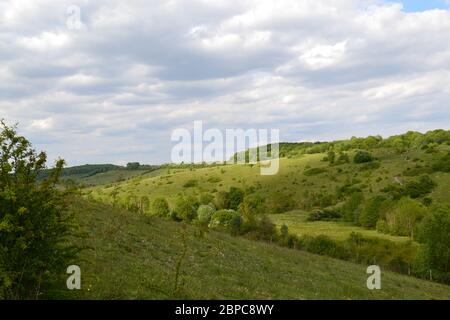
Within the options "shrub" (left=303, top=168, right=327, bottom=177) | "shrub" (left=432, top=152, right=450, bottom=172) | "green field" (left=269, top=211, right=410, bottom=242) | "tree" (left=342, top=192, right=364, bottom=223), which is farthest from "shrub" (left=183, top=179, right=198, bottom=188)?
"shrub" (left=432, top=152, right=450, bottom=172)

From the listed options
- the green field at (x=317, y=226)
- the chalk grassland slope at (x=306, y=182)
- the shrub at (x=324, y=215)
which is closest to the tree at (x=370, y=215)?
the green field at (x=317, y=226)

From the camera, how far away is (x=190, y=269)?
66.0ft

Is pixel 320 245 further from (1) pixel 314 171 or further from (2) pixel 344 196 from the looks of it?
(1) pixel 314 171

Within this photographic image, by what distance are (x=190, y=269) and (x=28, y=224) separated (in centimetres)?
874

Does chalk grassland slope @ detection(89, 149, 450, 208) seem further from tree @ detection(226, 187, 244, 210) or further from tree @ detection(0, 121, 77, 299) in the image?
tree @ detection(0, 121, 77, 299)

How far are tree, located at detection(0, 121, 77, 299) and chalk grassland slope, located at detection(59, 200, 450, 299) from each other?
3.41 ft

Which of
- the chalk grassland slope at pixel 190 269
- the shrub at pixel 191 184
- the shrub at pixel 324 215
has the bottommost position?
the shrub at pixel 324 215

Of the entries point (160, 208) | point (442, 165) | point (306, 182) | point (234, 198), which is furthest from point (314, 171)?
point (160, 208)

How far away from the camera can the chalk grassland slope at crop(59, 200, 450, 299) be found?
15.5m

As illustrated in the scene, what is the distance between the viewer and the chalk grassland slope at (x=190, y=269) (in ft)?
50.7

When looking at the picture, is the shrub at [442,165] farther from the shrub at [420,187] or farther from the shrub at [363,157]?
the shrub at [363,157]

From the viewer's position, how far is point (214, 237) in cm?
3212

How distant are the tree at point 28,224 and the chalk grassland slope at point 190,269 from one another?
1.04 meters
